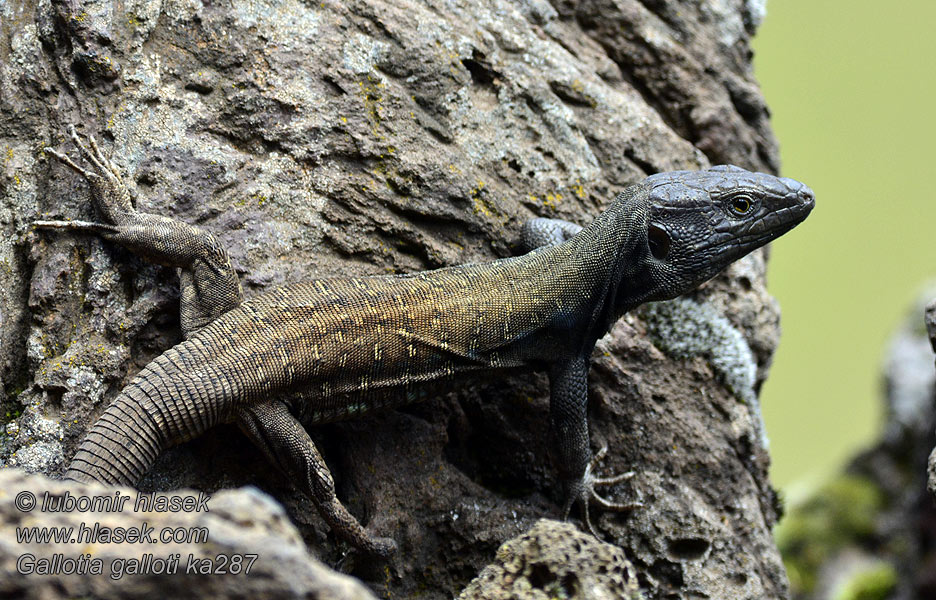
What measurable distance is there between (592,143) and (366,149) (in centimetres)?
197

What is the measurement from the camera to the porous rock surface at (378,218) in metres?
4.87

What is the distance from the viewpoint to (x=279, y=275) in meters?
5.18

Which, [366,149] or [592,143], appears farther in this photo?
[592,143]

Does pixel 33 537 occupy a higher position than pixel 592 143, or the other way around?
pixel 592 143

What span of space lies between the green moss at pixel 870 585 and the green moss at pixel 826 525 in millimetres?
431

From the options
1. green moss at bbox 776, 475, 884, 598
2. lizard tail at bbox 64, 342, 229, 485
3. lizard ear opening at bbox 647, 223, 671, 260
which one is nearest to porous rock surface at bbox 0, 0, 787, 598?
lizard tail at bbox 64, 342, 229, 485

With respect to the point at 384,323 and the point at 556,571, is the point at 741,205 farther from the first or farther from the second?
the point at 556,571

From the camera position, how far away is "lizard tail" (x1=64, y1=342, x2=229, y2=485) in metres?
4.21

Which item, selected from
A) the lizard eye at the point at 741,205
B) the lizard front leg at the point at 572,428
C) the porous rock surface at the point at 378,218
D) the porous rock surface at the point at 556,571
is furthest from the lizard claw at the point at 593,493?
the lizard eye at the point at 741,205

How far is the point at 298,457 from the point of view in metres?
4.64

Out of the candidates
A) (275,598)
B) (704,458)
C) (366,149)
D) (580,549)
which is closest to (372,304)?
(366,149)

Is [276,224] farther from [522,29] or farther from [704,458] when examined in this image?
[704,458]

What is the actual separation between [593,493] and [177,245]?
319cm

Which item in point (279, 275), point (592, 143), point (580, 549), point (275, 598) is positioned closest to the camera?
point (275, 598)
